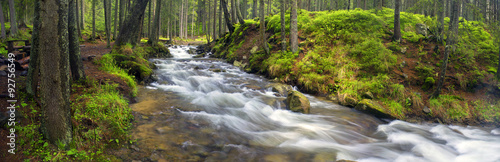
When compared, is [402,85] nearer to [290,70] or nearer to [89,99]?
[290,70]

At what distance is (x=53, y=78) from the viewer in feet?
11.6

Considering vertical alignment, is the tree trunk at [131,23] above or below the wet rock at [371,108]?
above

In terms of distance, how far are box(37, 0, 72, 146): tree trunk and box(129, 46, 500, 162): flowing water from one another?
168cm

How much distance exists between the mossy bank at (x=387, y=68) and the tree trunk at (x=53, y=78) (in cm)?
872

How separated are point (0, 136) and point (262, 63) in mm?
11872

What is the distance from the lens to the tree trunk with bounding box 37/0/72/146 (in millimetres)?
3342

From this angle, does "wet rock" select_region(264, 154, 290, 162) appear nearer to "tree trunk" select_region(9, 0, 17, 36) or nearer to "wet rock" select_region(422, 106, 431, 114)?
"wet rock" select_region(422, 106, 431, 114)

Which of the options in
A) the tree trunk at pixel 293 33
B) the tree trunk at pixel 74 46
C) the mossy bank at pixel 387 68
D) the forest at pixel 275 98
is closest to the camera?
the forest at pixel 275 98

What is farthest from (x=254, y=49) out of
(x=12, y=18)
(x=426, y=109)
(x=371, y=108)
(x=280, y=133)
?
(x=12, y=18)

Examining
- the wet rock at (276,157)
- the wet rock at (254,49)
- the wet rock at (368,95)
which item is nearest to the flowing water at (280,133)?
the wet rock at (276,157)

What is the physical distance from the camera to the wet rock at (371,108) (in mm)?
8680

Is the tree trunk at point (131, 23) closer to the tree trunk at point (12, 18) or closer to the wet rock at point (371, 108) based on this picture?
the wet rock at point (371, 108)

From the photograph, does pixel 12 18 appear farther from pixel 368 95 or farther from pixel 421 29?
pixel 421 29

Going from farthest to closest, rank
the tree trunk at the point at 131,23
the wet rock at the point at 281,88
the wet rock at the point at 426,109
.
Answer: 1. the tree trunk at the point at 131,23
2. the wet rock at the point at 281,88
3. the wet rock at the point at 426,109
